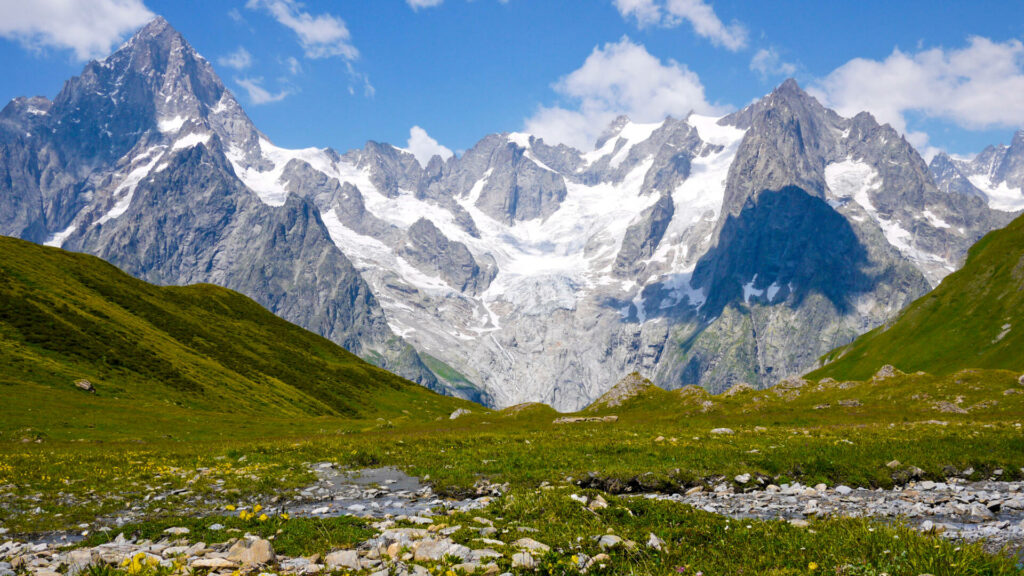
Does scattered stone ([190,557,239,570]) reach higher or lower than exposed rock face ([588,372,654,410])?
lower

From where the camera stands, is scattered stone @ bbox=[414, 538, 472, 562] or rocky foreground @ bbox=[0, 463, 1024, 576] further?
scattered stone @ bbox=[414, 538, 472, 562]

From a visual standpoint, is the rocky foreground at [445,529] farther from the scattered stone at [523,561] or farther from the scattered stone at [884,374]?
the scattered stone at [884,374]

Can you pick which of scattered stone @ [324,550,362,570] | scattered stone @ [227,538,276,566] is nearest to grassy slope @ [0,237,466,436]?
scattered stone @ [227,538,276,566]

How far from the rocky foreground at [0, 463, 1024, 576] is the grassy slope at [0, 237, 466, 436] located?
→ 40.9m

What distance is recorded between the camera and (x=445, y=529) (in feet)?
45.7

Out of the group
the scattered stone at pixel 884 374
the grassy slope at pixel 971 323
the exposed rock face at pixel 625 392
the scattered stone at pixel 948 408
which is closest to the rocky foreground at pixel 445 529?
the scattered stone at pixel 948 408

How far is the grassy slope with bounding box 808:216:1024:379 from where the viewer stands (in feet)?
477

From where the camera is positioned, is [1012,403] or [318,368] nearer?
[1012,403]

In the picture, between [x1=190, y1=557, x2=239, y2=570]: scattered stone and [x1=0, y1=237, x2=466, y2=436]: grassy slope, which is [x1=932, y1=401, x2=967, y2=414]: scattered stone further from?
[x1=0, y1=237, x2=466, y2=436]: grassy slope

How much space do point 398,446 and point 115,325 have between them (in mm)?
76829

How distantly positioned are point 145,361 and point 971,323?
688 feet

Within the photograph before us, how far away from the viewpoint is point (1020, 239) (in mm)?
170750

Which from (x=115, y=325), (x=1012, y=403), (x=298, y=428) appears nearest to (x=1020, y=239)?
(x=1012, y=403)

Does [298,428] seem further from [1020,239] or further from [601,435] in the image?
[1020,239]
